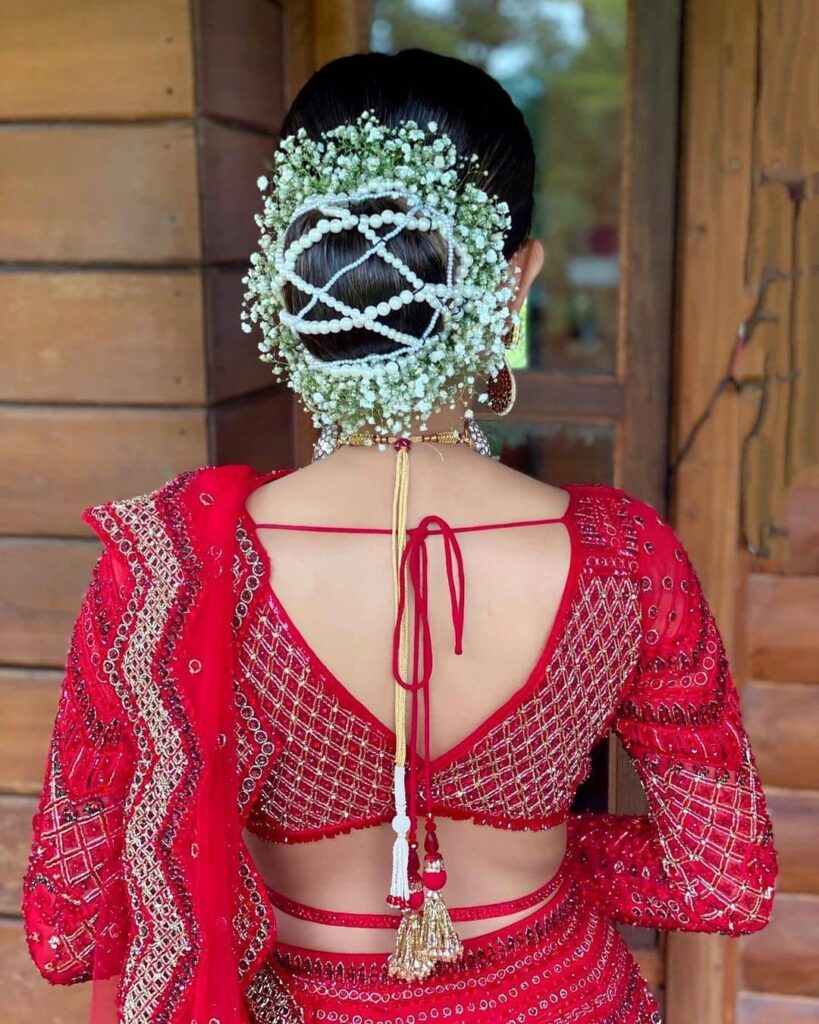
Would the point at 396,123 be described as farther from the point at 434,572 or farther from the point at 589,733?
the point at 589,733

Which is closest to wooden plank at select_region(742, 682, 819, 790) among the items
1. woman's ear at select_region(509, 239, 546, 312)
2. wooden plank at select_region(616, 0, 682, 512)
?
wooden plank at select_region(616, 0, 682, 512)

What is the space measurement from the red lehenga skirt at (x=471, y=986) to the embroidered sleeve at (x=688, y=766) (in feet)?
0.35

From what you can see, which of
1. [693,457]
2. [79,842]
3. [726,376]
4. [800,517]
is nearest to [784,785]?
[800,517]

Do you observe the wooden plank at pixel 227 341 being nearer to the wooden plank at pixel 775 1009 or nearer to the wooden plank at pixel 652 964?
the wooden plank at pixel 652 964

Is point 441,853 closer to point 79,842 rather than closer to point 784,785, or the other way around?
point 79,842

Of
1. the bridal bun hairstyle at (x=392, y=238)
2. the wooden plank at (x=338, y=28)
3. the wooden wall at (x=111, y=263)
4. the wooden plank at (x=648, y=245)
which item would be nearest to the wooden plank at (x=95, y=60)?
the wooden wall at (x=111, y=263)

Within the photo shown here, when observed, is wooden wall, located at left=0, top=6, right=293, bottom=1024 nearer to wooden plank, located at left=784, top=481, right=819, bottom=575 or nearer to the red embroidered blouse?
the red embroidered blouse

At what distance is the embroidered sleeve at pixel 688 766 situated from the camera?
91 cm

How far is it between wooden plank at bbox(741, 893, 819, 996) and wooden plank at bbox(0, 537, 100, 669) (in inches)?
49.5

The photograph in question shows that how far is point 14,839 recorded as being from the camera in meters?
1.66

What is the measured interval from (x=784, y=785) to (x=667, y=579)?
3.05ft

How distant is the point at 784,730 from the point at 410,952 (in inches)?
38.7

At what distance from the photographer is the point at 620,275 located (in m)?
1.63

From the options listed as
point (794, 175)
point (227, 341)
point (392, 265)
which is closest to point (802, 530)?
point (794, 175)
